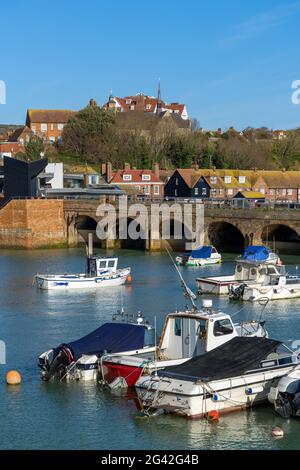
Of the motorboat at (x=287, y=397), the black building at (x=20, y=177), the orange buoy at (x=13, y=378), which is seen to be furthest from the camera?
the black building at (x=20, y=177)

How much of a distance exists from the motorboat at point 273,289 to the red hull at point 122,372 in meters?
19.6

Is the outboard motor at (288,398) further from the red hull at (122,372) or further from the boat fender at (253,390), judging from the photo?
the red hull at (122,372)

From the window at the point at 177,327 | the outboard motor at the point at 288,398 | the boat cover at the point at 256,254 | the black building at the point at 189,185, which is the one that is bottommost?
the outboard motor at the point at 288,398

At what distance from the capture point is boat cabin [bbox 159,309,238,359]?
29.3m

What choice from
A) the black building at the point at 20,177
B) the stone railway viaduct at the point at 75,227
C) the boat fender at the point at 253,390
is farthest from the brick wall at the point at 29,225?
the boat fender at the point at 253,390

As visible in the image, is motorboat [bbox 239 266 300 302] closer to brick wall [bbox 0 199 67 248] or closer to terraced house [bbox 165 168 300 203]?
brick wall [bbox 0 199 67 248]

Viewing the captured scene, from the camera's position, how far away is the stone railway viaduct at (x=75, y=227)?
75.4 m

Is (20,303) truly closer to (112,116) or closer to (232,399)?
(232,399)

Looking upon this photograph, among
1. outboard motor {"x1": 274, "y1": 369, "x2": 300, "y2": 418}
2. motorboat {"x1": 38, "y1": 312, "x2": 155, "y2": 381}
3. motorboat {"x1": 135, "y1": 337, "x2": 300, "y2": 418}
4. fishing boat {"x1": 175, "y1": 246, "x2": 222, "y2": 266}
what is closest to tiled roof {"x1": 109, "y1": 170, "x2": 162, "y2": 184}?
fishing boat {"x1": 175, "y1": 246, "x2": 222, "y2": 266}

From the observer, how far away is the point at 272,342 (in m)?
28.2

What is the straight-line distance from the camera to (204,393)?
25406mm

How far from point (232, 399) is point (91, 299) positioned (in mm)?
24327

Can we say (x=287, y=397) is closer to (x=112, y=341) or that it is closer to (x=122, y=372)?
(x=122, y=372)

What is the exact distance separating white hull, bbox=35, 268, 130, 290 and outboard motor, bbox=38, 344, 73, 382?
22.6m
